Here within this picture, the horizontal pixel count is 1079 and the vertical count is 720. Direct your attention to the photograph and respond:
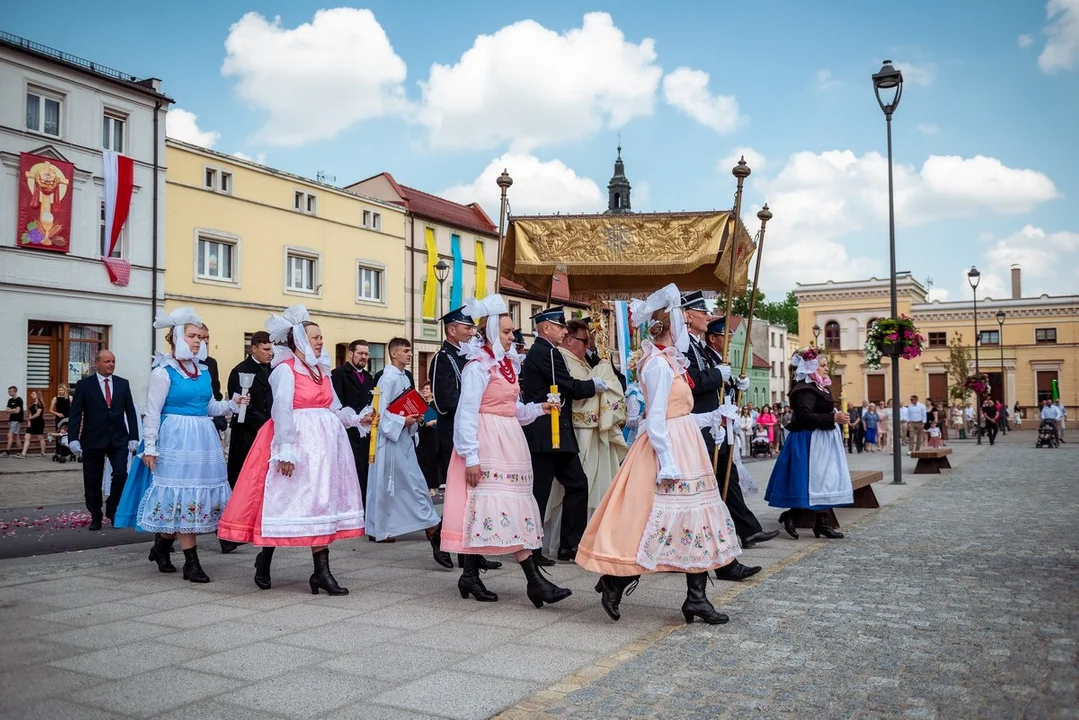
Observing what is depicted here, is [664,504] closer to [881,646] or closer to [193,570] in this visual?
[881,646]

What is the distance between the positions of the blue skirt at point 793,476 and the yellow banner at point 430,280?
29071 mm

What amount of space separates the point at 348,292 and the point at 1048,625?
30.2 metres

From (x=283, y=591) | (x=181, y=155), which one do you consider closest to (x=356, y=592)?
(x=283, y=591)

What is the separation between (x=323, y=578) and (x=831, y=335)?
64.6 metres

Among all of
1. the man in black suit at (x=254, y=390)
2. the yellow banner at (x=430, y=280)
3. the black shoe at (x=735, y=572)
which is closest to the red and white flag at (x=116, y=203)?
the yellow banner at (x=430, y=280)

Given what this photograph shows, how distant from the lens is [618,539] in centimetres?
532

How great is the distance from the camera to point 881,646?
4.73 meters

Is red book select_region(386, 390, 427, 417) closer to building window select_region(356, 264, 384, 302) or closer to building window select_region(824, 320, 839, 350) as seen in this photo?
building window select_region(356, 264, 384, 302)

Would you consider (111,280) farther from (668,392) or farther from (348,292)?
(668,392)

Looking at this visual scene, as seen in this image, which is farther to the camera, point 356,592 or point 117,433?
point 117,433

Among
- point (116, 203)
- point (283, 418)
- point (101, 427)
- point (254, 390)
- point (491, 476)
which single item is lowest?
point (491, 476)

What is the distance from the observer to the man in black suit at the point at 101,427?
9.93 meters

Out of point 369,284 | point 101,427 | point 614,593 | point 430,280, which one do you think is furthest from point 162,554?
point 430,280

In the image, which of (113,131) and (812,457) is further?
(113,131)
